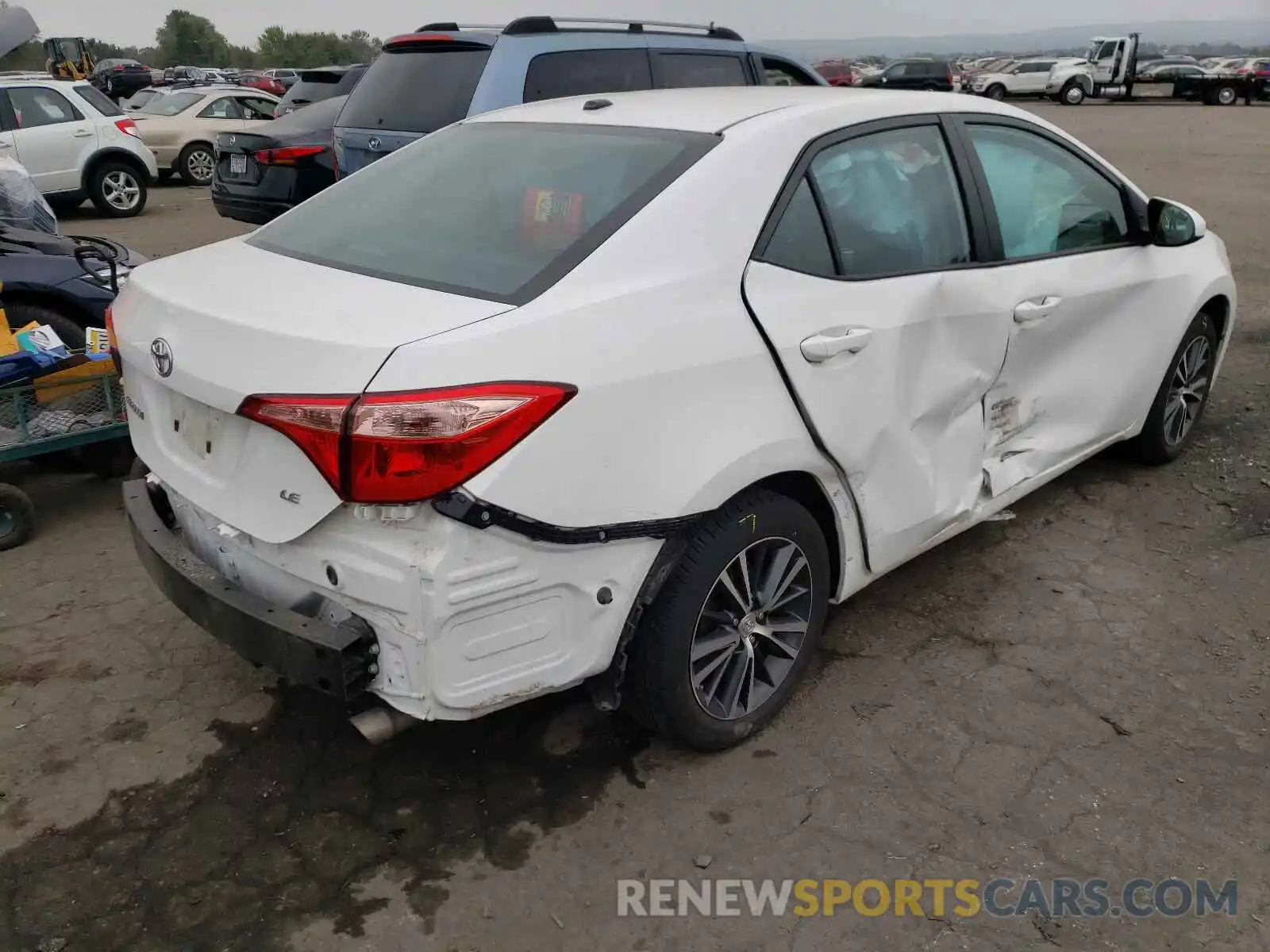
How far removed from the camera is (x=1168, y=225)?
3.92 m

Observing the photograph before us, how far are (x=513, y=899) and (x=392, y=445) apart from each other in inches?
44.4

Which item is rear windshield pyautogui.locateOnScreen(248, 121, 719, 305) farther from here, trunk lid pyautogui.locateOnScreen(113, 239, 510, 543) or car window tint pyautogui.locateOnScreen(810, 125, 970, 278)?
car window tint pyautogui.locateOnScreen(810, 125, 970, 278)

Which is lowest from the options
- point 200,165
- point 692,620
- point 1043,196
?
point 200,165

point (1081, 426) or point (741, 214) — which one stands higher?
point (741, 214)

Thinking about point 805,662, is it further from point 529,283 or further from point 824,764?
point 529,283

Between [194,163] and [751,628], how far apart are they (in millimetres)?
15412

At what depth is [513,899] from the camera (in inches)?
93.1

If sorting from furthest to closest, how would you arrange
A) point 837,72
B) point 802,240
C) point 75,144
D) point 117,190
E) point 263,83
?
point 263,83 < point 837,72 < point 117,190 < point 75,144 < point 802,240

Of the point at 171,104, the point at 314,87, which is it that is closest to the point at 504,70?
the point at 314,87

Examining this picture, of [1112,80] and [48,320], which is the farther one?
[1112,80]

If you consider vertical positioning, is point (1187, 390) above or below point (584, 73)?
below

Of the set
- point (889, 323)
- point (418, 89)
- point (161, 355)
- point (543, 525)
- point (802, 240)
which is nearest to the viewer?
point (543, 525)

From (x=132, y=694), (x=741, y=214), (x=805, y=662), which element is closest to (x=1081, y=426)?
(x=805, y=662)

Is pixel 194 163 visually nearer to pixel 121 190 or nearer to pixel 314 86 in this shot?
pixel 121 190
